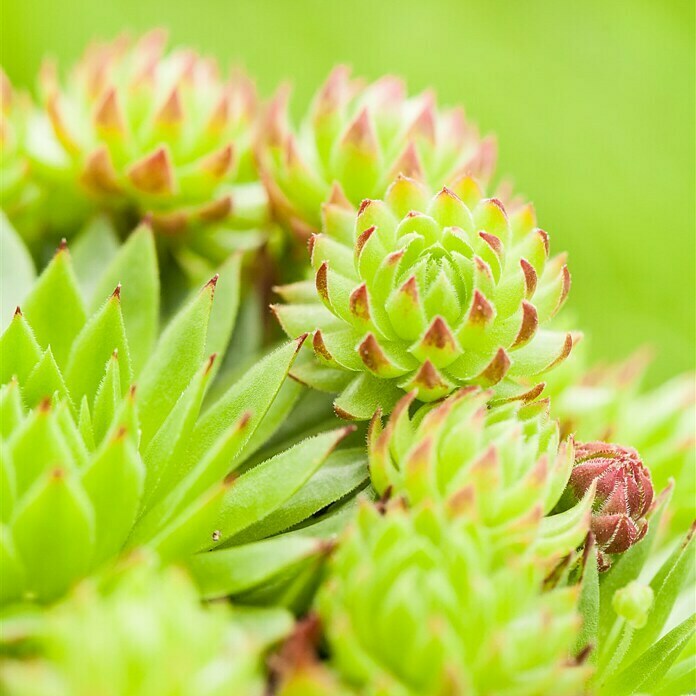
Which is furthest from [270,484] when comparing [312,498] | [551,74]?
[551,74]

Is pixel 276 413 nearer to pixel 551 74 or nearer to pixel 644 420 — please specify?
pixel 644 420

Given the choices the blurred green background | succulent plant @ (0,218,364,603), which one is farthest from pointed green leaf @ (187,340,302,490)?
the blurred green background

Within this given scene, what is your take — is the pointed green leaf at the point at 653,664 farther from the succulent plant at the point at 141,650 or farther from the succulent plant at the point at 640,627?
the succulent plant at the point at 141,650

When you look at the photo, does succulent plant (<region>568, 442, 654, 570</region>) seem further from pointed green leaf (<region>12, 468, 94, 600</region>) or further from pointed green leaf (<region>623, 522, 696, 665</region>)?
pointed green leaf (<region>12, 468, 94, 600</region>)

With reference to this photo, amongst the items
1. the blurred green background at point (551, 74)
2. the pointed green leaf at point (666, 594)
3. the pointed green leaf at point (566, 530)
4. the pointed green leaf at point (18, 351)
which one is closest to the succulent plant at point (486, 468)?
the pointed green leaf at point (566, 530)

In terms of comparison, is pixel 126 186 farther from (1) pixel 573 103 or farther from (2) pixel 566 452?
(1) pixel 573 103
